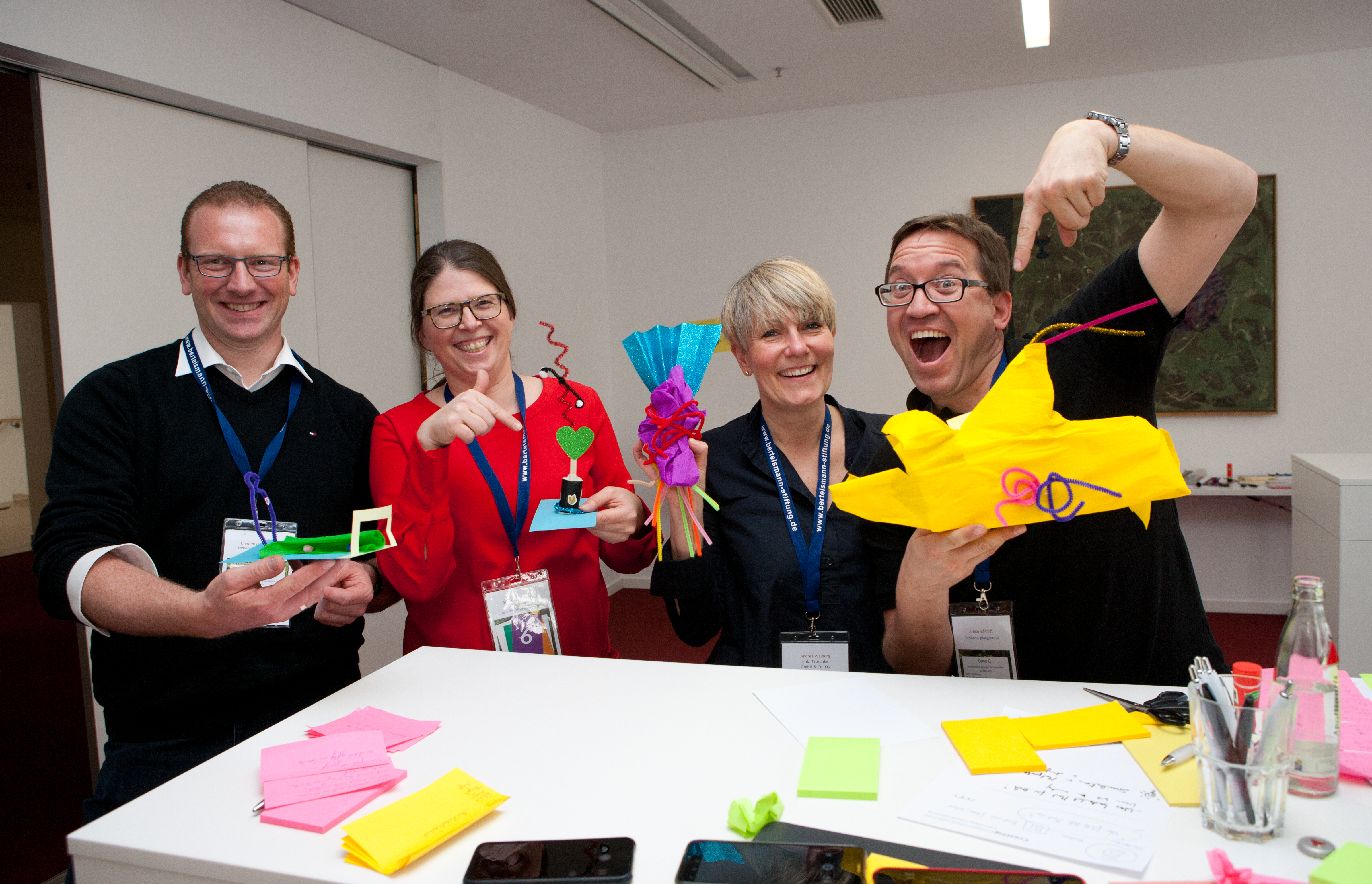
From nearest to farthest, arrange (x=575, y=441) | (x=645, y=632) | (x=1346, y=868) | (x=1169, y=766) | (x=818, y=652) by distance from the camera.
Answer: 1. (x=1346, y=868)
2. (x=1169, y=766)
3. (x=818, y=652)
4. (x=575, y=441)
5. (x=645, y=632)

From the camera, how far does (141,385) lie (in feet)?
5.83

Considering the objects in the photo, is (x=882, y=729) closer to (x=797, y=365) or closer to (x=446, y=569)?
(x=797, y=365)

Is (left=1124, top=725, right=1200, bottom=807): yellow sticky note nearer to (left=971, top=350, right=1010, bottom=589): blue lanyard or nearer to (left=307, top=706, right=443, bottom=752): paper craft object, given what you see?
(left=971, top=350, right=1010, bottom=589): blue lanyard

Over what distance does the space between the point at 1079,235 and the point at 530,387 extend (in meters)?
4.27

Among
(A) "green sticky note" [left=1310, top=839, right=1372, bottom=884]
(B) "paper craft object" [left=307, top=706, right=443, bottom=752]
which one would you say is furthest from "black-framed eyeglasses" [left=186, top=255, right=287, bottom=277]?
(A) "green sticky note" [left=1310, top=839, right=1372, bottom=884]

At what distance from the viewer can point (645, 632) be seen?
17.3 ft

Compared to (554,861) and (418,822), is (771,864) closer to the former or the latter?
(554,861)

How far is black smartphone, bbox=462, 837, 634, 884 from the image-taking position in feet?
3.10

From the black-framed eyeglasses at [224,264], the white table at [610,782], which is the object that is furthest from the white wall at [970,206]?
the white table at [610,782]

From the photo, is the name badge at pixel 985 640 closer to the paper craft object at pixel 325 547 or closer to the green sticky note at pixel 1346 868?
the green sticky note at pixel 1346 868

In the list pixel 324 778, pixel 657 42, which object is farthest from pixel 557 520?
pixel 657 42

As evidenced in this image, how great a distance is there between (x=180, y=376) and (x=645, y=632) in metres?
3.83

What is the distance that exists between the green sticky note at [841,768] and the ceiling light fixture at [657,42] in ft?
11.6

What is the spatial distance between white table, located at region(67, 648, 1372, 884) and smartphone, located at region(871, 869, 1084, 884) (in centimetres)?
6
